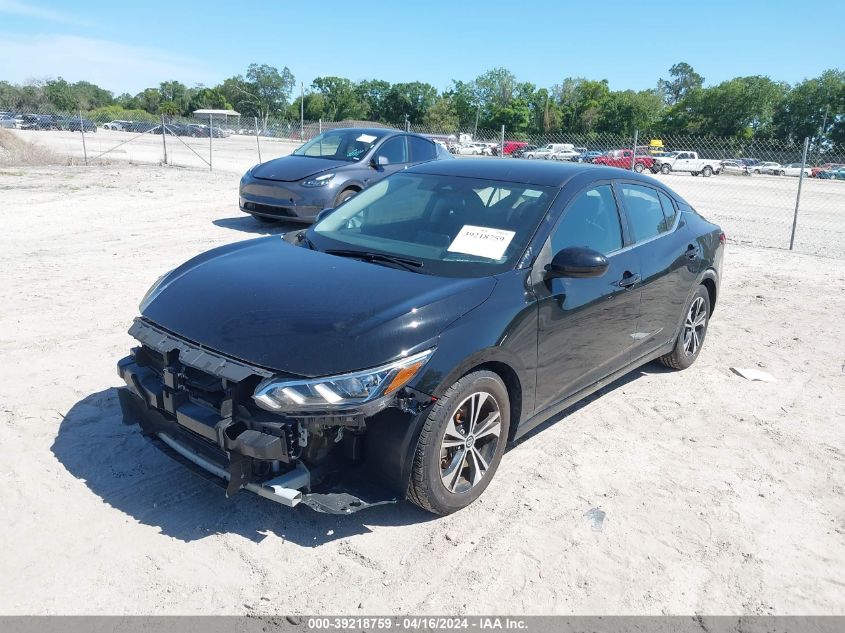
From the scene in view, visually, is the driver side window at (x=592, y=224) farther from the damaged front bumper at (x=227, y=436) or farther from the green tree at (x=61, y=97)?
the green tree at (x=61, y=97)

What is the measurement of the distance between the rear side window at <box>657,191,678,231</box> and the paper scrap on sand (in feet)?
4.89

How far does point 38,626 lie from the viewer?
8.41 ft

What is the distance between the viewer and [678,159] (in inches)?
1713

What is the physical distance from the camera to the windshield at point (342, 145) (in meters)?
11.0

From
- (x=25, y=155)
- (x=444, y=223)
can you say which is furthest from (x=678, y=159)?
(x=444, y=223)

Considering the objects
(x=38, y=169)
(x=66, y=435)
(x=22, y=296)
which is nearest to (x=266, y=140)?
(x=38, y=169)

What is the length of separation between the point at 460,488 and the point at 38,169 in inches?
851

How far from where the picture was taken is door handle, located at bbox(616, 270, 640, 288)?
171 inches

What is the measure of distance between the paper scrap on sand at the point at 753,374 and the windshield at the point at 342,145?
7028mm

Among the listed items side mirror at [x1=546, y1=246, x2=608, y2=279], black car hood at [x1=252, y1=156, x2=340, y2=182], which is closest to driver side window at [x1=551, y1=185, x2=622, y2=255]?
side mirror at [x1=546, y1=246, x2=608, y2=279]

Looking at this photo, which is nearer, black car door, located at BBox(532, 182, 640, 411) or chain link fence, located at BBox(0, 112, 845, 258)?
black car door, located at BBox(532, 182, 640, 411)

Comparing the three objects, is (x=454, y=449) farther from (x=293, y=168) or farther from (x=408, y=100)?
(x=408, y=100)

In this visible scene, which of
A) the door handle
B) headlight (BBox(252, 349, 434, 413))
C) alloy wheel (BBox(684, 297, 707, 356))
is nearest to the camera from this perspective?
headlight (BBox(252, 349, 434, 413))

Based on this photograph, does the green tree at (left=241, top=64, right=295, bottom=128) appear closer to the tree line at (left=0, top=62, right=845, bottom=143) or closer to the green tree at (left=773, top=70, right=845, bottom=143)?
the tree line at (left=0, top=62, right=845, bottom=143)
